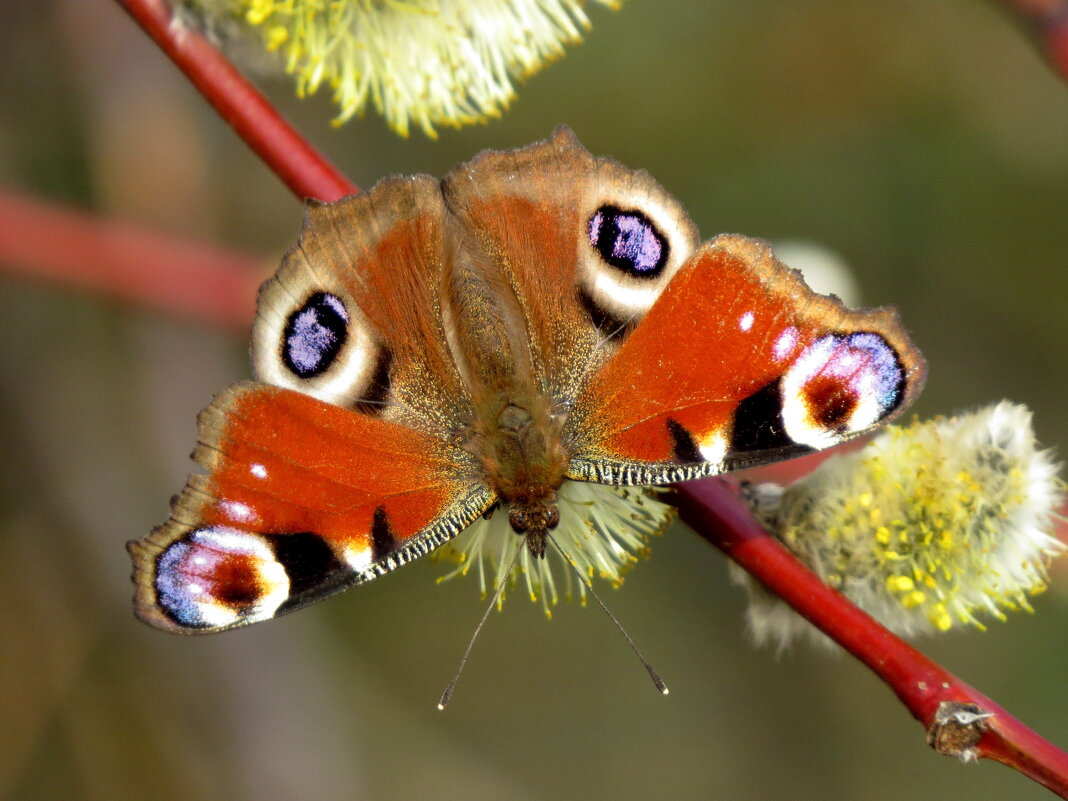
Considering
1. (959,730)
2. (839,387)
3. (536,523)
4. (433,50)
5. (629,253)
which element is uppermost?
(433,50)

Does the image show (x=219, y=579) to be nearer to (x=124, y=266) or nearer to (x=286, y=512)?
(x=286, y=512)

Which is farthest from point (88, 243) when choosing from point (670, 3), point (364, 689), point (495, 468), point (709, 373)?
point (670, 3)

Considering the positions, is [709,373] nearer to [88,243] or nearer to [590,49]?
[88,243]

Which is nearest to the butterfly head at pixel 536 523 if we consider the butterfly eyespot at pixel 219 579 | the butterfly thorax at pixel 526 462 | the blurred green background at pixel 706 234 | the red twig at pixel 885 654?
the butterfly thorax at pixel 526 462

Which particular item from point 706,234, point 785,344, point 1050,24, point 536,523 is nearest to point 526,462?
point 536,523

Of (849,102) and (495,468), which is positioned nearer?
(495,468)

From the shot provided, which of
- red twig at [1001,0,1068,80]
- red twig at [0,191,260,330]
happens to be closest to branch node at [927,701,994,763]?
red twig at [1001,0,1068,80]

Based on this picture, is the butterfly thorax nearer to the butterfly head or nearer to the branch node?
the butterfly head
